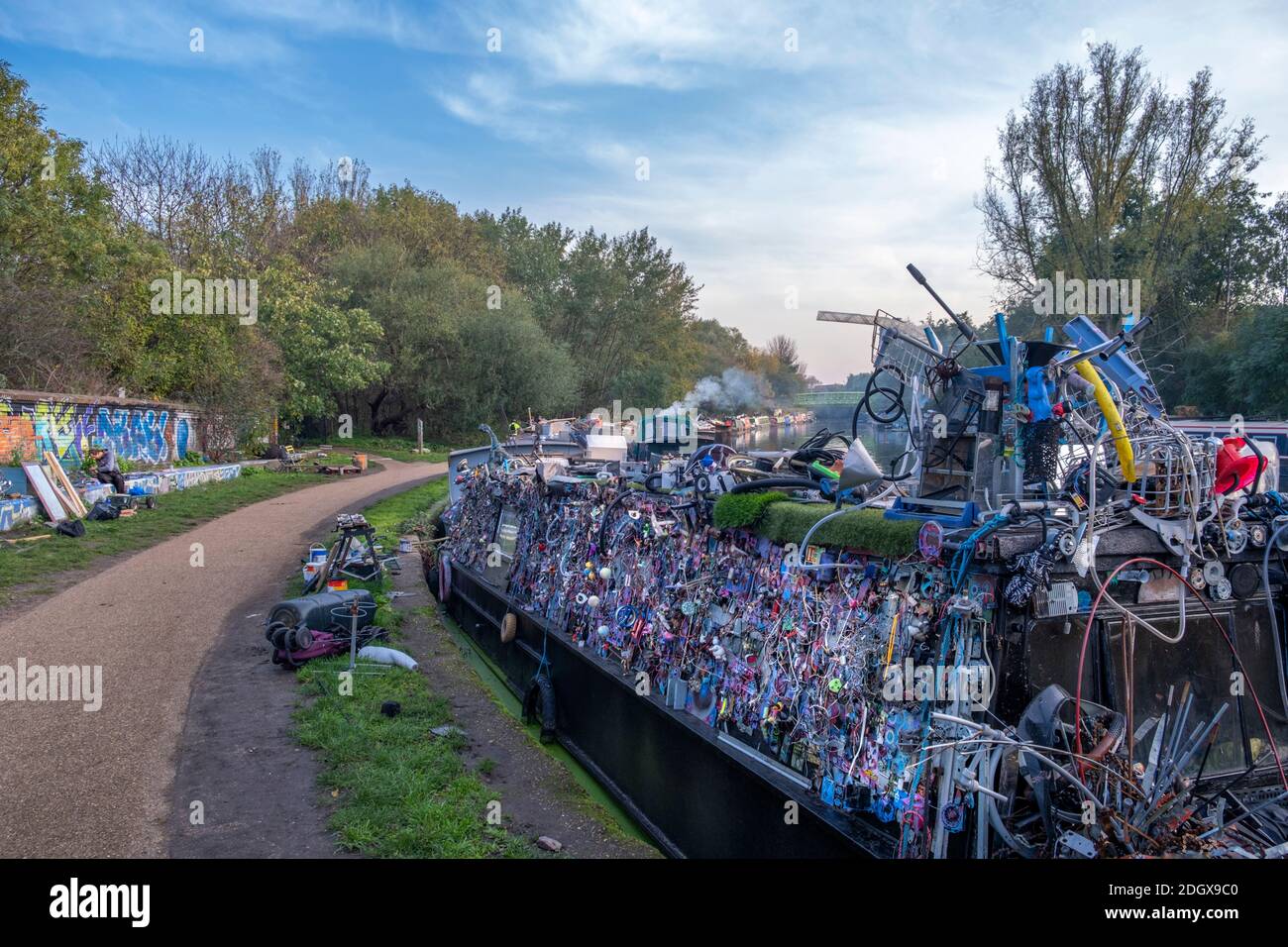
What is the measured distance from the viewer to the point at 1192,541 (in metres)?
4.49

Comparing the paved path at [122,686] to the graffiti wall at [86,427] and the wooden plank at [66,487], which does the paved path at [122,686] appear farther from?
the graffiti wall at [86,427]

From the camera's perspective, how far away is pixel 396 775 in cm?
664

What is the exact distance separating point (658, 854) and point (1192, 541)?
4028mm

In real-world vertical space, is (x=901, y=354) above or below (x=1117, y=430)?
above

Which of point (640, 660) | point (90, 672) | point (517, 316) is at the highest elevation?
point (517, 316)

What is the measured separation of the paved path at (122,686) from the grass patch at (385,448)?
18828 millimetres

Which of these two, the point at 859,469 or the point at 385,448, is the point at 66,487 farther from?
the point at 385,448

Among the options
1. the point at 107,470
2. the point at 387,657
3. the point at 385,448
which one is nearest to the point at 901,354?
the point at 387,657

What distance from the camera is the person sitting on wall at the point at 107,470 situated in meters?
18.5

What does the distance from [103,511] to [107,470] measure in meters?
2.28

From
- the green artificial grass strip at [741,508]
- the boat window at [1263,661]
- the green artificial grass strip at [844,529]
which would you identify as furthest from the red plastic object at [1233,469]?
the green artificial grass strip at [741,508]

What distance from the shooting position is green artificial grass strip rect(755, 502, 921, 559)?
461 centimetres
